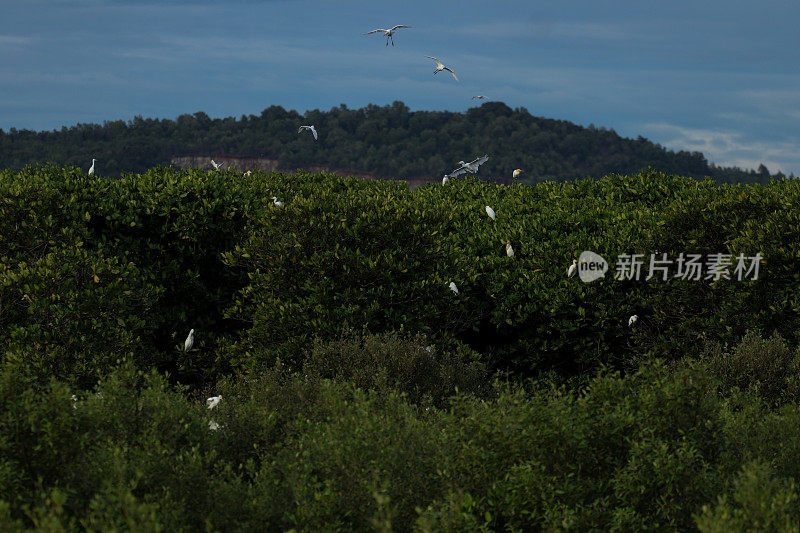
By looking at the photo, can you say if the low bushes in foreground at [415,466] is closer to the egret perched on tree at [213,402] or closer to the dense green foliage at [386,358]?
the dense green foliage at [386,358]

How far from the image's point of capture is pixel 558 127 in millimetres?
84062

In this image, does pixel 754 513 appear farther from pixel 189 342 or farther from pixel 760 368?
pixel 189 342

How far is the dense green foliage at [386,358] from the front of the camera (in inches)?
185

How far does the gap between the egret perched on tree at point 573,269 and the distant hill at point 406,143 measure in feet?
197

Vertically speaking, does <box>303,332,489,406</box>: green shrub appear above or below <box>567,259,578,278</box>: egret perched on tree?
below

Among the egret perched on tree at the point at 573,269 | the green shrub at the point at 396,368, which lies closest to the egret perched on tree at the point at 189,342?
the green shrub at the point at 396,368

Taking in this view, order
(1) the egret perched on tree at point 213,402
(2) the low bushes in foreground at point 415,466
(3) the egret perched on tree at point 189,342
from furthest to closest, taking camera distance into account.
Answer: (3) the egret perched on tree at point 189,342 → (1) the egret perched on tree at point 213,402 → (2) the low bushes in foreground at point 415,466

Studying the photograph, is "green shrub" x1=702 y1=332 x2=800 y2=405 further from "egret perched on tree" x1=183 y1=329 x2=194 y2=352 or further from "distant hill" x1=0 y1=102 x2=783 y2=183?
"distant hill" x1=0 y1=102 x2=783 y2=183

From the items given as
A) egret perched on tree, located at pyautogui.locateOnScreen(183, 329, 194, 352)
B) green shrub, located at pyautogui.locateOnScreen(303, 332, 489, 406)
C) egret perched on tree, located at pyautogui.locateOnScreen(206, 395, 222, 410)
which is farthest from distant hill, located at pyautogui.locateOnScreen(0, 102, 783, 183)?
egret perched on tree, located at pyautogui.locateOnScreen(206, 395, 222, 410)

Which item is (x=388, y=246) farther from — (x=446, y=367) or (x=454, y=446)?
(x=454, y=446)

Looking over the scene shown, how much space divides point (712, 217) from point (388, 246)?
5.34 meters

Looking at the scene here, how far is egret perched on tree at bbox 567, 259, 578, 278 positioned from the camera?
1103 centimetres

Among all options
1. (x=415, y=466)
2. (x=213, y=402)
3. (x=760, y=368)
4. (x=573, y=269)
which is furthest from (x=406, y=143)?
(x=415, y=466)

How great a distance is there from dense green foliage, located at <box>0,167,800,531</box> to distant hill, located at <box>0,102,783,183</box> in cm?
5992
